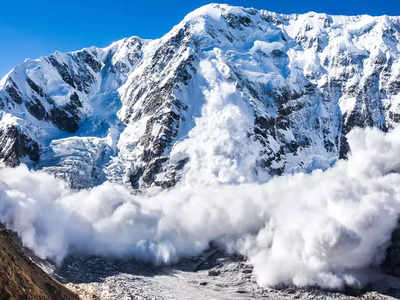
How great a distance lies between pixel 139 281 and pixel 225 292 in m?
33.5

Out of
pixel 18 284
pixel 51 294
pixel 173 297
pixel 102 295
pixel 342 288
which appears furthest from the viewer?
pixel 342 288

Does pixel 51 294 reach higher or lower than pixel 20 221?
lower

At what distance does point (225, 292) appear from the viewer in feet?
601

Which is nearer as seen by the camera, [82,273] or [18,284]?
[18,284]

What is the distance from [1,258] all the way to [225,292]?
410 feet

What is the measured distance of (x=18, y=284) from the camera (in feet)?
228

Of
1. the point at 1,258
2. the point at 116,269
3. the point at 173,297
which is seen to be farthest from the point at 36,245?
the point at 1,258

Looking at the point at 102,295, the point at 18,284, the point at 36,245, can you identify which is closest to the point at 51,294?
the point at 18,284

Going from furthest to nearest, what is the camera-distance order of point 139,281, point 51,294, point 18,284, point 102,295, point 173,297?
point 139,281, point 173,297, point 102,295, point 51,294, point 18,284

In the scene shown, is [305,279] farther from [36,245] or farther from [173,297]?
[36,245]

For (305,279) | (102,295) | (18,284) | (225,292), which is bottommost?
(18,284)

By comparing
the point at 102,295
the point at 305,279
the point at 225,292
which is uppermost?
the point at 305,279

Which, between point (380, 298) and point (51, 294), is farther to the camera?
point (380, 298)

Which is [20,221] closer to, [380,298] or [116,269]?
[116,269]
